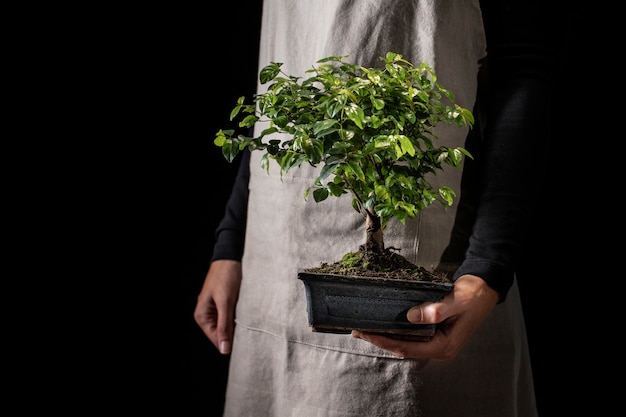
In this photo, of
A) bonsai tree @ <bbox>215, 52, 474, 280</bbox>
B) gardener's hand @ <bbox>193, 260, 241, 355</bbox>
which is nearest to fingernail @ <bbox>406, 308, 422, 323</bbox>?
bonsai tree @ <bbox>215, 52, 474, 280</bbox>

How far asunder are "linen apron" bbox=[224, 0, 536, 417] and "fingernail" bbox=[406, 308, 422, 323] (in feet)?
0.72

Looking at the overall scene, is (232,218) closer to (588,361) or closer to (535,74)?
(535,74)

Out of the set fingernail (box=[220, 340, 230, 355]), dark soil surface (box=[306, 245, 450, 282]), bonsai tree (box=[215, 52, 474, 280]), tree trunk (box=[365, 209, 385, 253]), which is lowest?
fingernail (box=[220, 340, 230, 355])

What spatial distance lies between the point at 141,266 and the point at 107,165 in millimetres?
307

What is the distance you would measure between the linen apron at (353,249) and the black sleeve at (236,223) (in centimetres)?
17

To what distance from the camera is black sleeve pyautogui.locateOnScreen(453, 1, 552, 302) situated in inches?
40.3

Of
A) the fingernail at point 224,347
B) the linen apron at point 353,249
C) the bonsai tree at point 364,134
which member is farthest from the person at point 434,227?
the bonsai tree at point 364,134

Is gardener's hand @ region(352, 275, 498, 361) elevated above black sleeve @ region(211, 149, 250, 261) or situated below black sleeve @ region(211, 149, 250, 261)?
below

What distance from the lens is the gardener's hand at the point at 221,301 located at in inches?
52.4

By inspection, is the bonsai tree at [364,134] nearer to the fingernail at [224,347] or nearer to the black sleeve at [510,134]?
the black sleeve at [510,134]

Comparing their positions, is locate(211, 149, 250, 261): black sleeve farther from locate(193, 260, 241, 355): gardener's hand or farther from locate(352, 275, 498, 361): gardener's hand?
locate(352, 275, 498, 361): gardener's hand

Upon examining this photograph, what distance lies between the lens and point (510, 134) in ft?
3.51

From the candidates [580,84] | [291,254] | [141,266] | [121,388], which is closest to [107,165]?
[141,266]

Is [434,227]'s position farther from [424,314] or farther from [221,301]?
[221,301]
